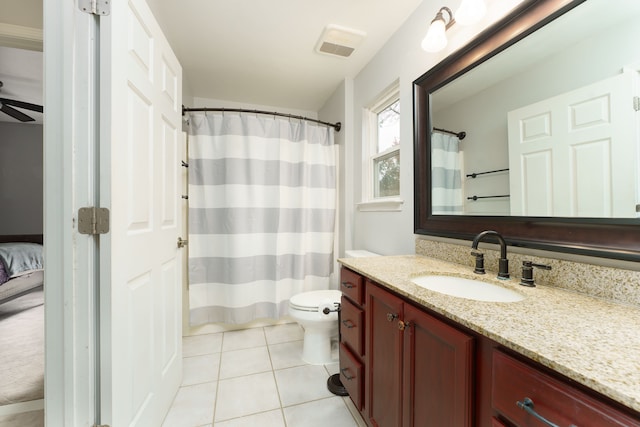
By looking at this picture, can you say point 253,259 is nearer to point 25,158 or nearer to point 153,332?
point 153,332

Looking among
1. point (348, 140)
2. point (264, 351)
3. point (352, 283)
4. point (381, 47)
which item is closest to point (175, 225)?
point (352, 283)

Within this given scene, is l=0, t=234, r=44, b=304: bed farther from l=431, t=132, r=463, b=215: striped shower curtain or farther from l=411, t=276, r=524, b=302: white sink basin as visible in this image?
l=431, t=132, r=463, b=215: striped shower curtain

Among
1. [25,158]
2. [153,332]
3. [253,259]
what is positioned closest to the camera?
[153,332]

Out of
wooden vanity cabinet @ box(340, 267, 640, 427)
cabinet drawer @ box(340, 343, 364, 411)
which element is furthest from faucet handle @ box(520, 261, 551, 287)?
cabinet drawer @ box(340, 343, 364, 411)

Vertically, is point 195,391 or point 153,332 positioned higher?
point 153,332

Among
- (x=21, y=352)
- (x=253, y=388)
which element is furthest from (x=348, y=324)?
(x=21, y=352)

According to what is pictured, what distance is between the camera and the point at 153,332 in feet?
3.81

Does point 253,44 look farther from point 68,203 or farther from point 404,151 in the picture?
point 68,203

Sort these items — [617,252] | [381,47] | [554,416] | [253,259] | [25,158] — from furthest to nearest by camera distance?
1. [25,158]
2. [253,259]
3. [381,47]
4. [617,252]
5. [554,416]

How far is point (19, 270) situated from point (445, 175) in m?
4.03

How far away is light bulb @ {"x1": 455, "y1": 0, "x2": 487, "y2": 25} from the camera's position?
106 centimetres

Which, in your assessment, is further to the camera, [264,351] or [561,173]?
[264,351]

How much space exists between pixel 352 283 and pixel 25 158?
499 centimetres

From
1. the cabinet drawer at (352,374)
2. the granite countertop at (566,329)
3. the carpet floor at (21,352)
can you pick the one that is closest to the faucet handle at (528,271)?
the granite countertop at (566,329)
